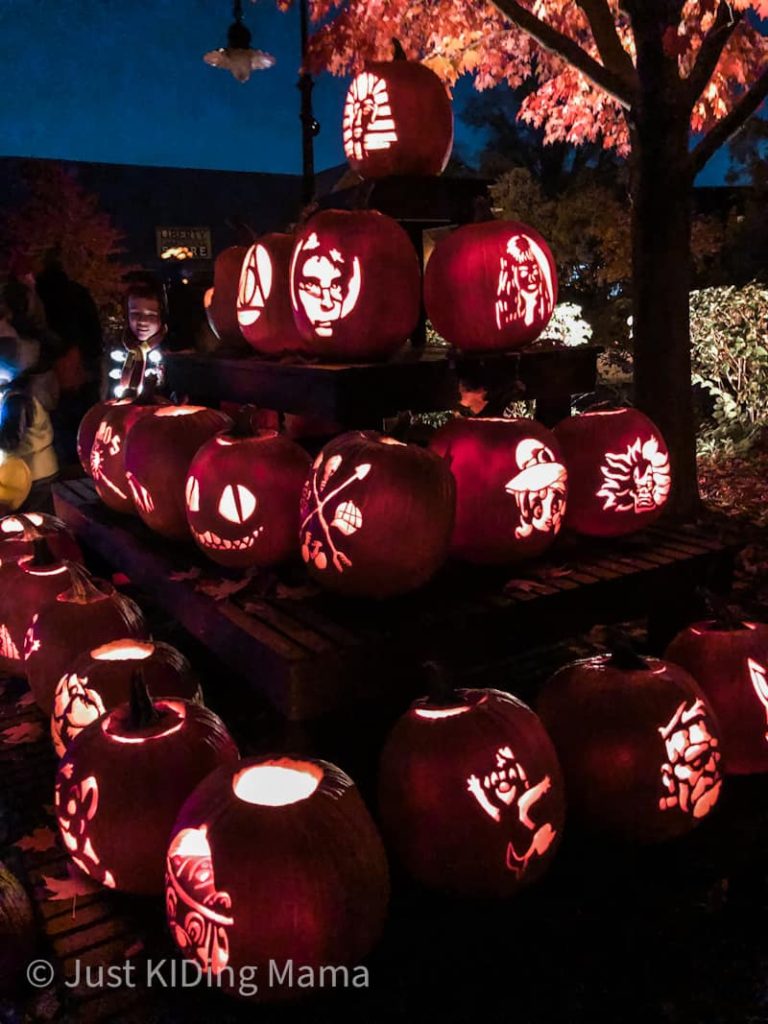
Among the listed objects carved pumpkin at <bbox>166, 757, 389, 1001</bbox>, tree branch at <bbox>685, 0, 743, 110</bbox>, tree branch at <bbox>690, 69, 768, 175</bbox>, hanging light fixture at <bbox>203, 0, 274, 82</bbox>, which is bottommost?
carved pumpkin at <bbox>166, 757, 389, 1001</bbox>

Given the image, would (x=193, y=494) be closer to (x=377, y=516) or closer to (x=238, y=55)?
(x=377, y=516)

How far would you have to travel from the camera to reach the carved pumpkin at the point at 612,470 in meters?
3.34

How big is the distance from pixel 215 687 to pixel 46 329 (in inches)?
139

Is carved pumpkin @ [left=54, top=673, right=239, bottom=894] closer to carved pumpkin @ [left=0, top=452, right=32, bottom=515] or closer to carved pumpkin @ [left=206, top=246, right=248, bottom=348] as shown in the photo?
carved pumpkin @ [left=206, top=246, right=248, bottom=348]

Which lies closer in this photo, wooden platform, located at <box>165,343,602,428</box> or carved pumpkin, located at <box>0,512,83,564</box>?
wooden platform, located at <box>165,343,602,428</box>

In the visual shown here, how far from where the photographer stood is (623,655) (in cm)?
289

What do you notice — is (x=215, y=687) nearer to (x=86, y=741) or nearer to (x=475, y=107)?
(x=86, y=741)

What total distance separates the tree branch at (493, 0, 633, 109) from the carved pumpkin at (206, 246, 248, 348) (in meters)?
3.66

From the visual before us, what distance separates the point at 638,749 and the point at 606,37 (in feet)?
20.3

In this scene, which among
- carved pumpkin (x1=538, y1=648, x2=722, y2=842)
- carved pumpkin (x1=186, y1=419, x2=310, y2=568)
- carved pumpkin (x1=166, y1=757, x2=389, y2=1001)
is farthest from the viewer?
carved pumpkin (x1=186, y1=419, x2=310, y2=568)

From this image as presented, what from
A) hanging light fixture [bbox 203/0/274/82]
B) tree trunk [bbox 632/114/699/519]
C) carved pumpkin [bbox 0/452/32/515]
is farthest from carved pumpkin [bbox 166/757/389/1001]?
hanging light fixture [bbox 203/0/274/82]

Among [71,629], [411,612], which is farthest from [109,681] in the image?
[411,612]

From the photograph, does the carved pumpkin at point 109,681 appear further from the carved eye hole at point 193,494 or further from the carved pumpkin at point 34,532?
the carved pumpkin at point 34,532

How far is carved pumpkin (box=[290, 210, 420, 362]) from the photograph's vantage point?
10.3 feet
